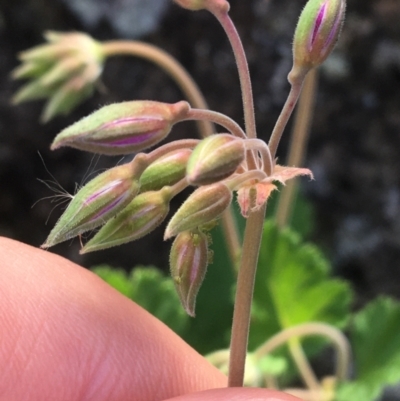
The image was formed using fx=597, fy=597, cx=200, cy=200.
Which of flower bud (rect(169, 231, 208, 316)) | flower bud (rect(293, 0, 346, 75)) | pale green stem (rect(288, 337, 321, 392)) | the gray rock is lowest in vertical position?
pale green stem (rect(288, 337, 321, 392))

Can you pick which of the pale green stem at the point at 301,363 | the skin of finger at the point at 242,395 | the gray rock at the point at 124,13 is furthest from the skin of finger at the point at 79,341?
the gray rock at the point at 124,13

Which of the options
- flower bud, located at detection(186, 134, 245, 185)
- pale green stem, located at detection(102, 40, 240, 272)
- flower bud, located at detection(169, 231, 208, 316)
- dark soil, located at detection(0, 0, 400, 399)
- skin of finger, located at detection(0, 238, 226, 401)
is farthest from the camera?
dark soil, located at detection(0, 0, 400, 399)

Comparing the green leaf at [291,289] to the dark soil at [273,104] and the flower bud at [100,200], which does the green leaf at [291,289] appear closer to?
the dark soil at [273,104]

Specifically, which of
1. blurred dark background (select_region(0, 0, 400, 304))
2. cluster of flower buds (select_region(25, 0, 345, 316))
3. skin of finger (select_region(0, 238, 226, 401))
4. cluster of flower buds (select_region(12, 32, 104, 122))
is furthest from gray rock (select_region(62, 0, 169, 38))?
cluster of flower buds (select_region(25, 0, 345, 316))

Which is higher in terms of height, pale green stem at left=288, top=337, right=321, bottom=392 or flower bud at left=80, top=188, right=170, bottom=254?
flower bud at left=80, top=188, right=170, bottom=254

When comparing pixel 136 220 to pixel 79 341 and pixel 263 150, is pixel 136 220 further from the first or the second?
pixel 79 341

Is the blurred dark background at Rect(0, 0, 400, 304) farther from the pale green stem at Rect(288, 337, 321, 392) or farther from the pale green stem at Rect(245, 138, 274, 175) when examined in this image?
the pale green stem at Rect(245, 138, 274, 175)
